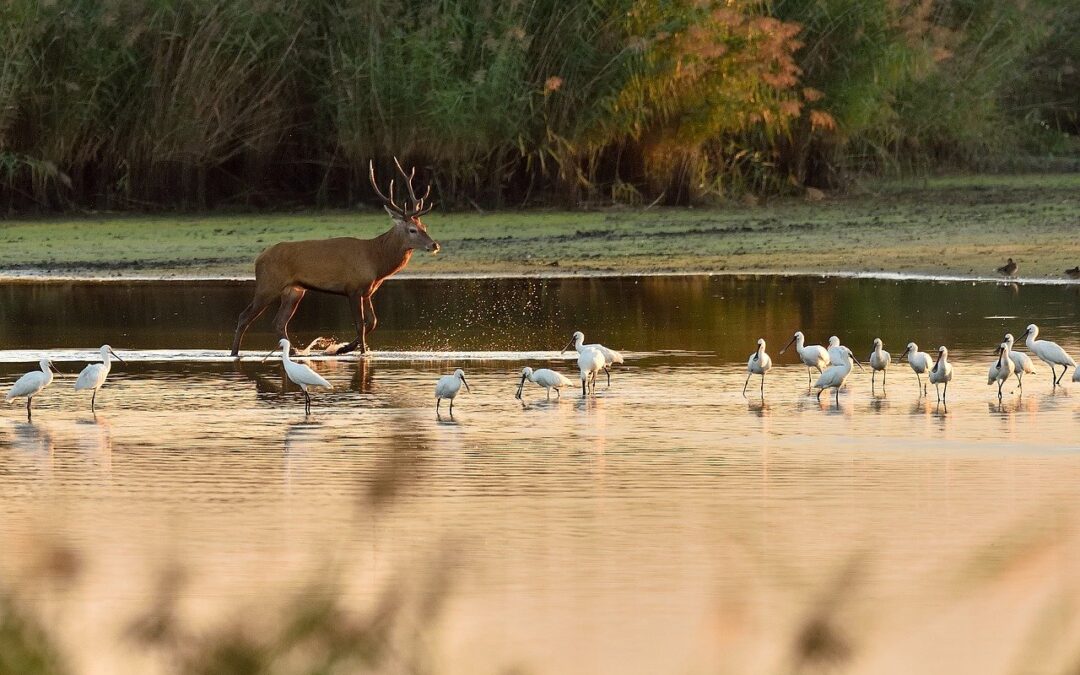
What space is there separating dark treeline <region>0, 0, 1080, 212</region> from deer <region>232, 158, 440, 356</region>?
36.3 ft

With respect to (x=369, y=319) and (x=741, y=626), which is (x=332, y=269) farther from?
(x=741, y=626)

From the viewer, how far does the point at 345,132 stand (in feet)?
88.2

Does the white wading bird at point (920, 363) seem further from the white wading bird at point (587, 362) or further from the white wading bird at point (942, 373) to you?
the white wading bird at point (587, 362)

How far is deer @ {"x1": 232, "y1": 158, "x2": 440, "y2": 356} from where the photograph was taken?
15.0m

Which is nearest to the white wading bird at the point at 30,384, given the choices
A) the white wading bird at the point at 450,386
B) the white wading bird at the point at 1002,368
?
the white wading bird at the point at 450,386

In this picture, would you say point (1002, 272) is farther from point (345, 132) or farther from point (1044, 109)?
point (1044, 109)

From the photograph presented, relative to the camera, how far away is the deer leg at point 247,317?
1441cm

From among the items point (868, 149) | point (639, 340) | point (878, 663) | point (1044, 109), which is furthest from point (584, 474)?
point (1044, 109)

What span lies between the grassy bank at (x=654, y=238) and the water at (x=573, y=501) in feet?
19.1

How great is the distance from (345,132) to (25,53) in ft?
12.9

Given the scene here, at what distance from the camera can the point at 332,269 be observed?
15242 mm

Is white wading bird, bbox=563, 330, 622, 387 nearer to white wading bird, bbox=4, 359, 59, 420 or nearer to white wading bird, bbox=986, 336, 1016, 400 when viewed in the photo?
white wading bird, bbox=986, 336, 1016, 400

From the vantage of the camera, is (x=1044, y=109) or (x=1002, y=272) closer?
(x=1002, y=272)

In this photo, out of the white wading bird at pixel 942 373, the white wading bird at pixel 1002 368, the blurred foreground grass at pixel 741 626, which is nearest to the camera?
the blurred foreground grass at pixel 741 626
